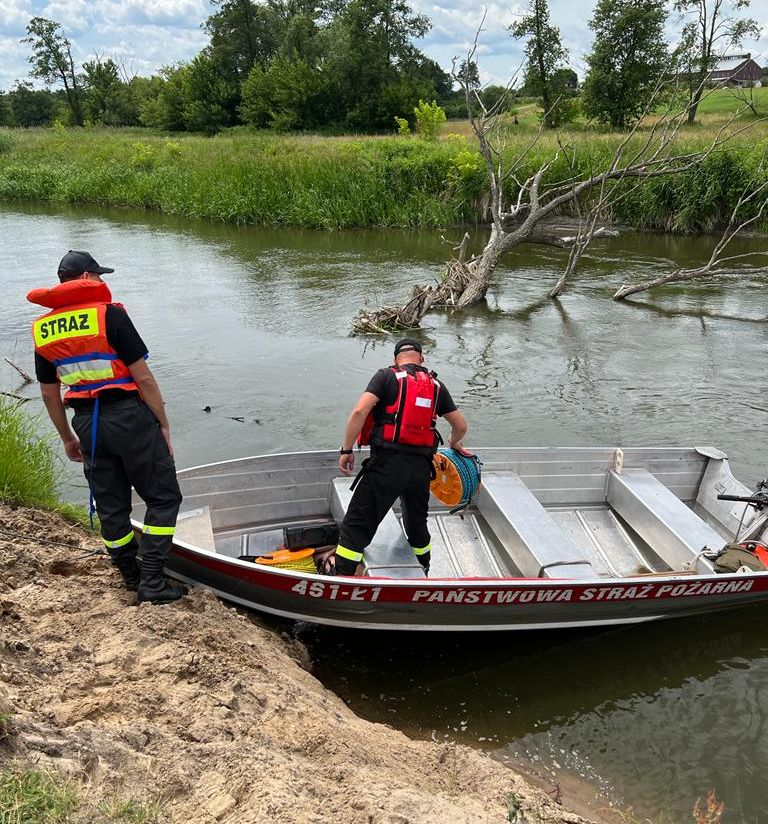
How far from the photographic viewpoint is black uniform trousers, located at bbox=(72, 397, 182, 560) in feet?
13.2

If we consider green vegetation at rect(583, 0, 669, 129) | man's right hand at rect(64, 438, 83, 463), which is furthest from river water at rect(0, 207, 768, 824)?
green vegetation at rect(583, 0, 669, 129)

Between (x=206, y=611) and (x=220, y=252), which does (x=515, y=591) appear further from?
(x=220, y=252)

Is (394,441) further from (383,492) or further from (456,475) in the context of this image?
(456,475)

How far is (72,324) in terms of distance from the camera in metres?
3.83

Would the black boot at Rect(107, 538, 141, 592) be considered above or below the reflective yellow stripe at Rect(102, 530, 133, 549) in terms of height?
below

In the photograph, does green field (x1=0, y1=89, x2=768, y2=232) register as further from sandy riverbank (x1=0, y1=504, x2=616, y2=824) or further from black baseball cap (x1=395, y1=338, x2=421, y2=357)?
sandy riverbank (x1=0, y1=504, x2=616, y2=824)

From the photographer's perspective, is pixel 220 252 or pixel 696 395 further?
pixel 220 252

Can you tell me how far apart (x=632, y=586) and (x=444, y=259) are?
14.9 meters

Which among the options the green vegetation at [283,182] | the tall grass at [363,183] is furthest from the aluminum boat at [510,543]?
Result: the green vegetation at [283,182]

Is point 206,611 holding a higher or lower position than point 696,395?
higher

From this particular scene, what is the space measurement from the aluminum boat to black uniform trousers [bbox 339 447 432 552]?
354 mm

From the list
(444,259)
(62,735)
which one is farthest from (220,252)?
(62,735)

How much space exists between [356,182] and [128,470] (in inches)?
818

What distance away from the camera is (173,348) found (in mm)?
11945
